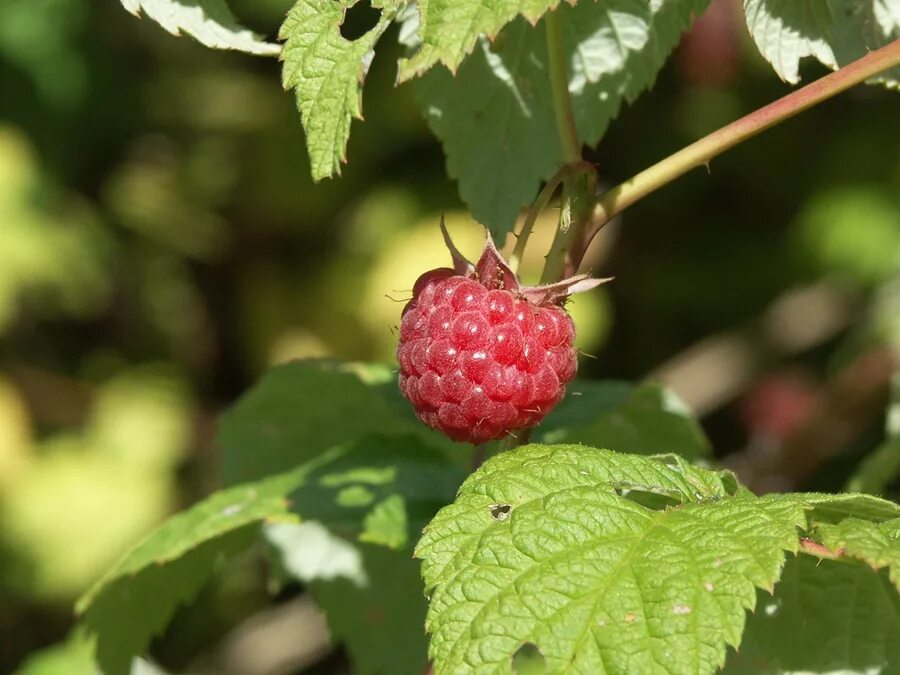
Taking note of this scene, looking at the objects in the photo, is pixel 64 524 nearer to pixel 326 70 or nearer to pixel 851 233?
pixel 851 233

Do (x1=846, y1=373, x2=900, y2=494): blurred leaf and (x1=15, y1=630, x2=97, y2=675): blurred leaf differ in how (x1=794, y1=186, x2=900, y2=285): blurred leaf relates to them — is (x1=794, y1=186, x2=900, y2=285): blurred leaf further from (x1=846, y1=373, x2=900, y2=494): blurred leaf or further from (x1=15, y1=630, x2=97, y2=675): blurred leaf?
(x1=15, y1=630, x2=97, y2=675): blurred leaf

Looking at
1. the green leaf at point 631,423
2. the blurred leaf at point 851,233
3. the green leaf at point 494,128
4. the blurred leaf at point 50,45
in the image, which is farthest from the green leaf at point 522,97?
the blurred leaf at point 50,45

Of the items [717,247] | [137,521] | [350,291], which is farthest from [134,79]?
[717,247]

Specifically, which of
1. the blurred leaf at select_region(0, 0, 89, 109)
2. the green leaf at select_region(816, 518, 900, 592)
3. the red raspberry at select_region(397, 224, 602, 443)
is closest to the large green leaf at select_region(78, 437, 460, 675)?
the red raspberry at select_region(397, 224, 602, 443)

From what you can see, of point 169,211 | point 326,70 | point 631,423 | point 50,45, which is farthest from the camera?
point 169,211

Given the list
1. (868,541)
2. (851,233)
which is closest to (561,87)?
(868,541)

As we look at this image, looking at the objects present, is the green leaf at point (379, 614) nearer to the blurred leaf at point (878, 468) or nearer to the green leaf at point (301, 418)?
the green leaf at point (301, 418)

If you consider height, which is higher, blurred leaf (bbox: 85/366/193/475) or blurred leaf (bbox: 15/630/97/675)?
blurred leaf (bbox: 85/366/193/475)
